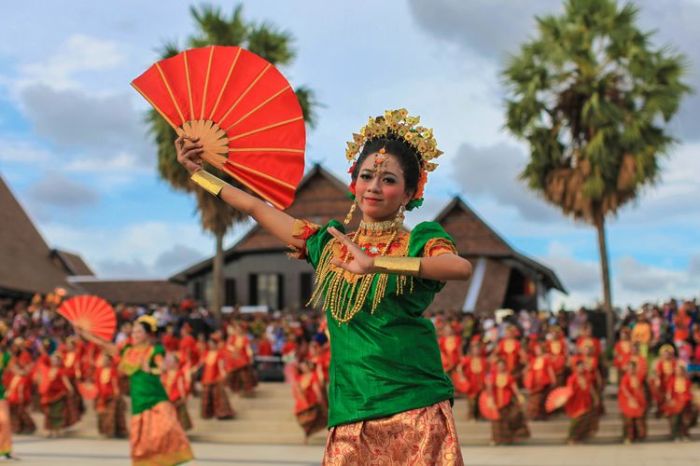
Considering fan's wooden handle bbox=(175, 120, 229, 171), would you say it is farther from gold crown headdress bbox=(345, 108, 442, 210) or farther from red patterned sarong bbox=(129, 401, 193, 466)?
red patterned sarong bbox=(129, 401, 193, 466)

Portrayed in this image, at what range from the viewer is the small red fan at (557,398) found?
15250mm

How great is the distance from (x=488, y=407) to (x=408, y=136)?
12.0 meters

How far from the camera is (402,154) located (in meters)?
3.79

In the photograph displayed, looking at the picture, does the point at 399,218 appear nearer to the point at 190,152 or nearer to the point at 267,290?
the point at 190,152

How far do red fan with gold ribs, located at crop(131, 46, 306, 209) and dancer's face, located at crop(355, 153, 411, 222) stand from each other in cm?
41

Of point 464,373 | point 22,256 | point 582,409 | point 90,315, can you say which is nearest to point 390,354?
point 90,315

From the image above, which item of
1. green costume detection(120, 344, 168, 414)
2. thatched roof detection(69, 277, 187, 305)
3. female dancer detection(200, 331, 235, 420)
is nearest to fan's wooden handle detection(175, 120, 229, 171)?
green costume detection(120, 344, 168, 414)

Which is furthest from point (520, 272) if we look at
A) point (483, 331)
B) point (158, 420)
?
point (158, 420)

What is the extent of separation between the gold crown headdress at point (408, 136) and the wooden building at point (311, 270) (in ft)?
77.5

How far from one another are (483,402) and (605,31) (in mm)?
11664

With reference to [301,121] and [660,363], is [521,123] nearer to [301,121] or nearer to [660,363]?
[660,363]

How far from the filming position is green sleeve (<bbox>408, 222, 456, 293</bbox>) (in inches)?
140

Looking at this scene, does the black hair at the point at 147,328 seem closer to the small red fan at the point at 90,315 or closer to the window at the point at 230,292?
the small red fan at the point at 90,315

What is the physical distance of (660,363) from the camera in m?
15.9
